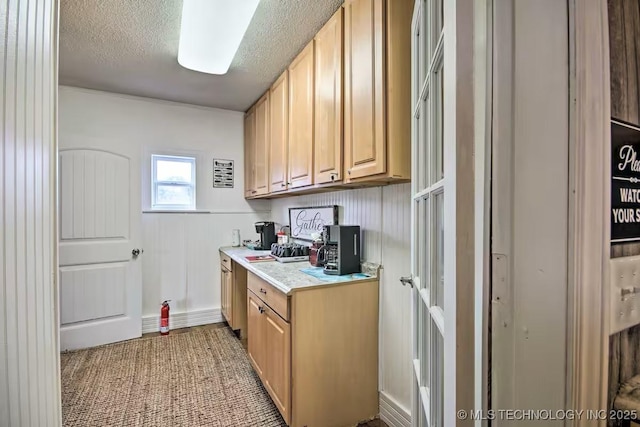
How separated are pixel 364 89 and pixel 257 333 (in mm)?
1701

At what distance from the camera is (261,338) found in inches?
76.2

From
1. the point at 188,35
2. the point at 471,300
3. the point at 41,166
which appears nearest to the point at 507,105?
the point at 471,300

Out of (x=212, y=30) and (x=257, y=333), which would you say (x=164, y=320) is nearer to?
(x=257, y=333)

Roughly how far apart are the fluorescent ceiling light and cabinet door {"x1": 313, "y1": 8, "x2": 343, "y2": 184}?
0.50 m

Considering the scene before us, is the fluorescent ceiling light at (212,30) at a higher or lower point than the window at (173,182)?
higher

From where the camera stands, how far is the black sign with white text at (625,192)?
0.54 m

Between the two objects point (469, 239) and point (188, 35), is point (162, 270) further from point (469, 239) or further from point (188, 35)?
point (469, 239)

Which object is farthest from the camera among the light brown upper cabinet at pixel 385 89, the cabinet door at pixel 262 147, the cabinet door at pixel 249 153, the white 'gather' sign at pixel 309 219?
the cabinet door at pixel 249 153

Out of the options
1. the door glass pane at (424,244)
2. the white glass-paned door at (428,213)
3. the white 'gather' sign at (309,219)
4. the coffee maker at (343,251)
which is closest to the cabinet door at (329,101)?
the coffee maker at (343,251)

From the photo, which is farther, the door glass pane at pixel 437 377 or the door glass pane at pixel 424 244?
the door glass pane at pixel 424 244

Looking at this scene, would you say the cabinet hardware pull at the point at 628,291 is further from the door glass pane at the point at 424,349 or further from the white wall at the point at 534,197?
the door glass pane at the point at 424,349

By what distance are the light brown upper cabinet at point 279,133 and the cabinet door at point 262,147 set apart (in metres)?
0.11

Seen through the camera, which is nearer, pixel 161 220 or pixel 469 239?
pixel 469 239

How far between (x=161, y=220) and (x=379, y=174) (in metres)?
2.67
